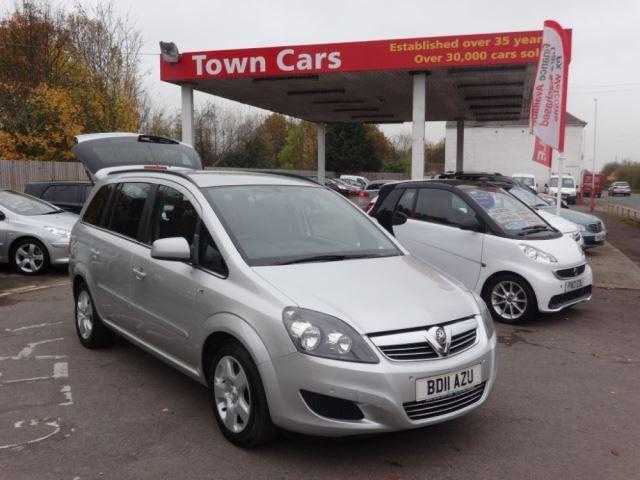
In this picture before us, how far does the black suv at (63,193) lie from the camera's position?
1352 centimetres

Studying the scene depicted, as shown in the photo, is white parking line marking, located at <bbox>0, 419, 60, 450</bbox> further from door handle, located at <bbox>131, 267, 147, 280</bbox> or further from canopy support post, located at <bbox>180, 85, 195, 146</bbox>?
canopy support post, located at <bbox>180, 85, 195, 146</bbox>

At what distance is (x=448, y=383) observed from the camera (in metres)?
3.53

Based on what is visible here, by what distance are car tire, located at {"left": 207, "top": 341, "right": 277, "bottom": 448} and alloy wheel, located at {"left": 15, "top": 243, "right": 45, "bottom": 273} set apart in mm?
7493

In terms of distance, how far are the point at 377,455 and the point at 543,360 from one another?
271 centimetres

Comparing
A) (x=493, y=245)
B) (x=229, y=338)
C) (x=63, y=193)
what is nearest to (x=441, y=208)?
(x=493, y=245)

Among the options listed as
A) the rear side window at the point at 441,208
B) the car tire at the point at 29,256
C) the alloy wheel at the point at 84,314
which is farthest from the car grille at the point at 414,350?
the car tire at the point at 29,256

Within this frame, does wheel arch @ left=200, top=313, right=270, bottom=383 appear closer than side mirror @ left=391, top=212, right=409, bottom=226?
Yes

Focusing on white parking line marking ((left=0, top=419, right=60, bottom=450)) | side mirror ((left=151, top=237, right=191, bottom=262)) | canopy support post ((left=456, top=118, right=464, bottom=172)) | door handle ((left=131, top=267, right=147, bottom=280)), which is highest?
canopy support post ((left=456, top=118, right=464, bottom=172))

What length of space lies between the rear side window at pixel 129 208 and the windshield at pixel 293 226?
898 mm

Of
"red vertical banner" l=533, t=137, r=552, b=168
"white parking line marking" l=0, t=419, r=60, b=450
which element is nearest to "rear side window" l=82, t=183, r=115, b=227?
"white parking line marking" l=0, t=419, r=60, b=450

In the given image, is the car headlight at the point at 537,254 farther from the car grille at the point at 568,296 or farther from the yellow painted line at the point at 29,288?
the yellow painted line at the point at 29,288

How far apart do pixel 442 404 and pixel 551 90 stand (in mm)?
9392

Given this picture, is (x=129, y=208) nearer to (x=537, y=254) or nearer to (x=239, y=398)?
(x=239, y=398)

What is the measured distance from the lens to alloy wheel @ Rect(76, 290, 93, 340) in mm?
5895
